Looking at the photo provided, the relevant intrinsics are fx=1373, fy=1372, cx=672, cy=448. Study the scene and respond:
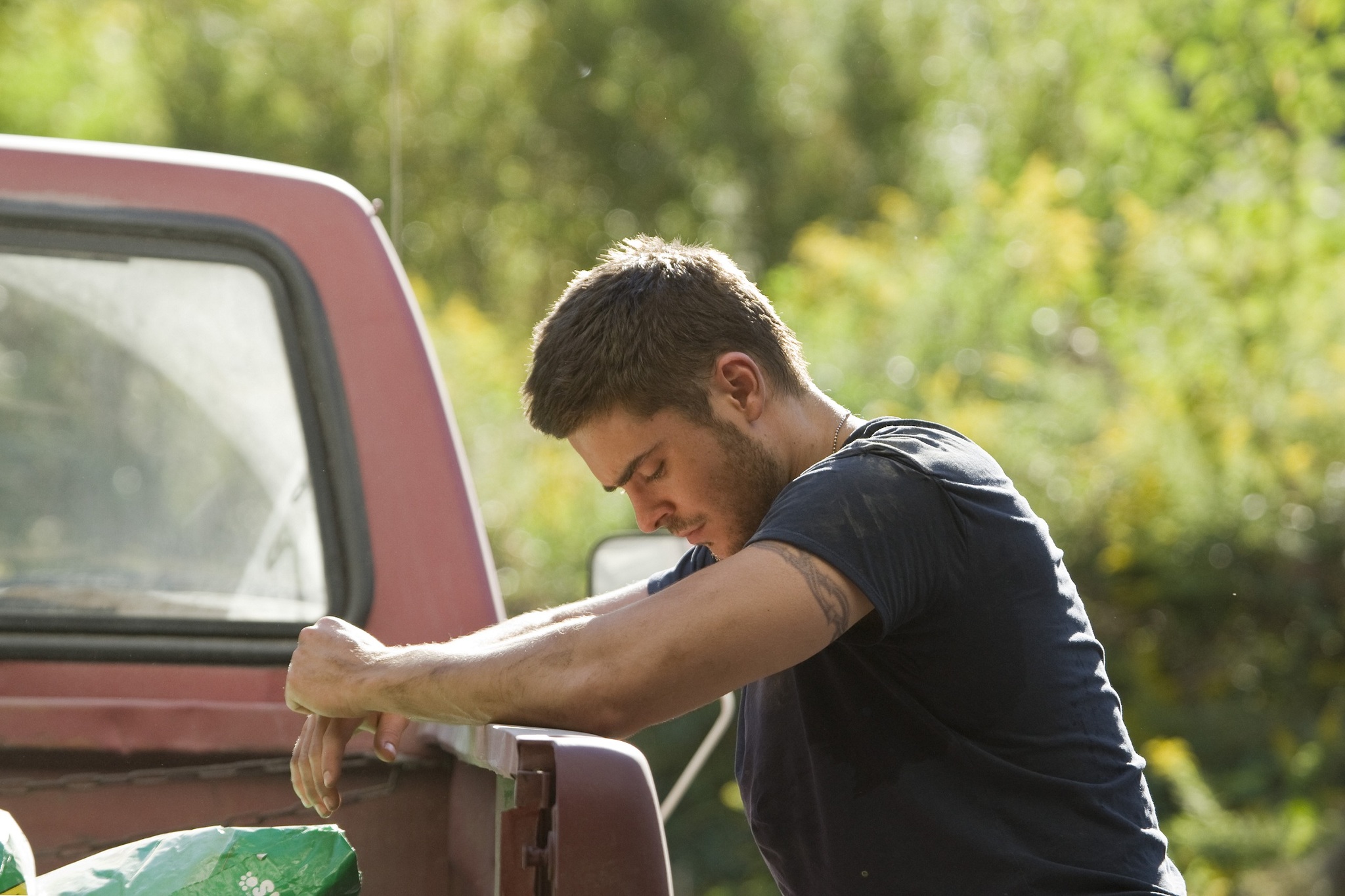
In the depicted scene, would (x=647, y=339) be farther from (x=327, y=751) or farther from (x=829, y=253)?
(x=829, y=253)

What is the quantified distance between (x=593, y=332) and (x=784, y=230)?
10786 mm

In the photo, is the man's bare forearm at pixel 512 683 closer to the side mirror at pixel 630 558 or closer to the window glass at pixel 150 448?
the window glass at pixel 150 448

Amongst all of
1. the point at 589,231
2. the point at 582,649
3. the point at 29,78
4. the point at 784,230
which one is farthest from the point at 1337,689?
the point at 29,78

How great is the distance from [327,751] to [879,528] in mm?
772

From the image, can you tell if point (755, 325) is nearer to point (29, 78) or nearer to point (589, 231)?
point (29, 78)

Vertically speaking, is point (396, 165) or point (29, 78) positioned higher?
point (29, 78)

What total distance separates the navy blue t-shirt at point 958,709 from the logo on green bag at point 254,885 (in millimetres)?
641

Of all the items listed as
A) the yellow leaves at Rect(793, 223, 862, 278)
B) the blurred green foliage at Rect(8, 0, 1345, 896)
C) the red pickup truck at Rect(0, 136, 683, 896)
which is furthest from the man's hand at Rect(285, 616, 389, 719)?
the yellow leaves at Rect(793, 223, 862, 278)

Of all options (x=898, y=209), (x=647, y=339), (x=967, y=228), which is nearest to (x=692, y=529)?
A: (x=647, y=339)

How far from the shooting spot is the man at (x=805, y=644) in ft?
5.12

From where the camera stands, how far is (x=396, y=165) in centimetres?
248

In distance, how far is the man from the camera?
156cm

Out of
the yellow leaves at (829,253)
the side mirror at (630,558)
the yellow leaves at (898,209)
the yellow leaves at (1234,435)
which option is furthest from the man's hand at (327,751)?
the yellow leaves at (898,209)

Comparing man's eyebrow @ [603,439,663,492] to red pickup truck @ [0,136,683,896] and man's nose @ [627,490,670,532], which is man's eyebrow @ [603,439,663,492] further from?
red pickup truck @ [0,136,683,896]
